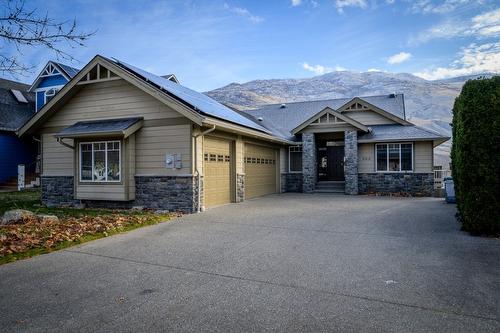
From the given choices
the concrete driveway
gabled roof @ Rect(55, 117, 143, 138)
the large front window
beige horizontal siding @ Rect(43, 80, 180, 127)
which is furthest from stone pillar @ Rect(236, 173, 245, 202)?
the concrete driveway

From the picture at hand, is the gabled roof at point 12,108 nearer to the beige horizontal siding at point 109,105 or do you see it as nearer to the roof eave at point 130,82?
the roof eave at point 130,82

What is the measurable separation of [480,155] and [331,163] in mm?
14301

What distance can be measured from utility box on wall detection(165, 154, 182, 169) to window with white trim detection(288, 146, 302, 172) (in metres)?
10.0

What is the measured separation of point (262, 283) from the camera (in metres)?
4.28

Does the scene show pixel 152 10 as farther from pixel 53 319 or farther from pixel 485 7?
pixel 485 7

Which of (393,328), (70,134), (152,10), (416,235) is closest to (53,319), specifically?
(393,328)

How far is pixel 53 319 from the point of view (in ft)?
10.7

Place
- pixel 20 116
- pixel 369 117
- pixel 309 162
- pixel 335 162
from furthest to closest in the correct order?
pixel 20 116, pixel 335 162, pixel 369 117, pixel 309 162

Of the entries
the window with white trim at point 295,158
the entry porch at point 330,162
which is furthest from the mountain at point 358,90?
the window with white trim at point 295,158

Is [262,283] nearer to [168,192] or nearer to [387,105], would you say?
[168,192]

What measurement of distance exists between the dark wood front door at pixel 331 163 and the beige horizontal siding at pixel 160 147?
40.7ft

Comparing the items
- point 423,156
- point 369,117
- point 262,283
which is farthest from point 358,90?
point 262,283

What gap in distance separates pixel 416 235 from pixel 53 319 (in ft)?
23.1

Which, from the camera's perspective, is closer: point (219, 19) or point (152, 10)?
point (152, 10)
